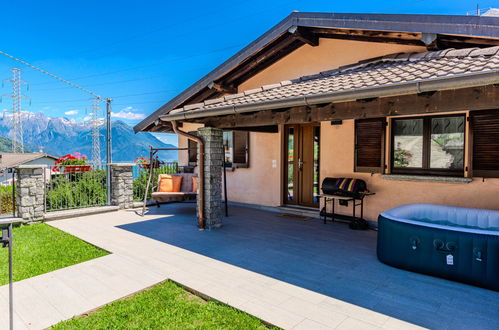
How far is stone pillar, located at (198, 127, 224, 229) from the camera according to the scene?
676 cm

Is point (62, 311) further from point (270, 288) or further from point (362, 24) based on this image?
point (362, 24)

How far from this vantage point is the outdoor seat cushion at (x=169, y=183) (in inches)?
357

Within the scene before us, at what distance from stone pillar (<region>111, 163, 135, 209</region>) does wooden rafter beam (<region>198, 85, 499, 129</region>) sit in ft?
15.8

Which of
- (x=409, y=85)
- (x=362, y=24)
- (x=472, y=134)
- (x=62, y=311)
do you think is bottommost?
(x=62, y=311)

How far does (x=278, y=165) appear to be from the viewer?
29.4 feet

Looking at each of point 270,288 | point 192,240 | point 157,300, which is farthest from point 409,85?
point 192,240

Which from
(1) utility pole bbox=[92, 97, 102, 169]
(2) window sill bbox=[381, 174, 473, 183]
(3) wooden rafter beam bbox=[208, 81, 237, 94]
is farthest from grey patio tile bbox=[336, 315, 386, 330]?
(1) utility pole bbox=[92, 97, 102, 169]

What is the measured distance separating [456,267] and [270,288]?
2.49 meters

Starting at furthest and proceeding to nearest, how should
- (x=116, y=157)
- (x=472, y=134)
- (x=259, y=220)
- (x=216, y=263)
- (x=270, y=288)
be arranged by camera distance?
1. (x=116, y=157)
2. (x=259, y=220)
3. (x=472, y=134)
4. (x=216, y=263)
5. (x=270, y=288)

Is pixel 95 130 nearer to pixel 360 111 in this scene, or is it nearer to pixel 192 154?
pixel 192 154

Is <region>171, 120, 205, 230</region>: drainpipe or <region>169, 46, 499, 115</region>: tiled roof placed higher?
<region>169, 46, 499, 115</region>: tiled roof

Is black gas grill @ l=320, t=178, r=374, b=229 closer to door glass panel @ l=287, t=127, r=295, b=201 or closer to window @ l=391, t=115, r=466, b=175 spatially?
window @ l=391, t=115, r=466, b=175

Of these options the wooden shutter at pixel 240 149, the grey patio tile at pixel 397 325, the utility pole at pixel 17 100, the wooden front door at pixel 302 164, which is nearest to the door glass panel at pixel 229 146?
the wooden shutter at pixel 240 149

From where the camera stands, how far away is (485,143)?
219 inches
